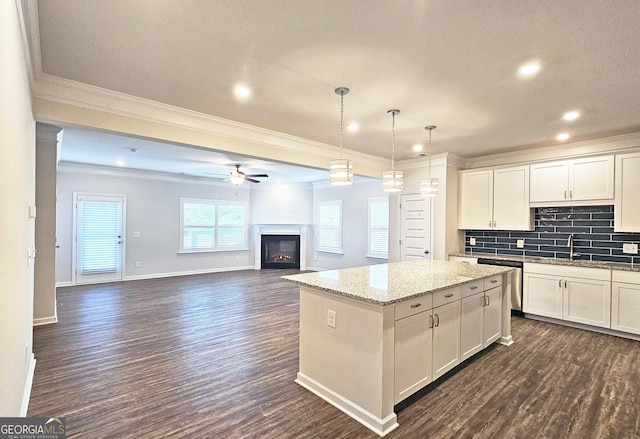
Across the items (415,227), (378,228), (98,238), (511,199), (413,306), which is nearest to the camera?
(413,306)

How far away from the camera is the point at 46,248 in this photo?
4305 millimetres

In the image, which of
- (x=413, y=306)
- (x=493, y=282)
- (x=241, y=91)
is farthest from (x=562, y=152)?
(x=241, y=91)

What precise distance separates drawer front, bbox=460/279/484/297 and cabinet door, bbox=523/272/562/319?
6.35 ft

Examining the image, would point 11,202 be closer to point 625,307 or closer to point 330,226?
point 625,307

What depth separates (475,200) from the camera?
5.62 metres

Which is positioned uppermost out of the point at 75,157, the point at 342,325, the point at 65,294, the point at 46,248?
the point at 75,157

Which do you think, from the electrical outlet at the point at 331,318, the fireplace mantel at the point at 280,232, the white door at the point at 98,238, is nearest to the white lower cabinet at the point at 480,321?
the electrical outlet at the point at 331,318

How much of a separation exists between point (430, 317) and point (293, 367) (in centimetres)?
141

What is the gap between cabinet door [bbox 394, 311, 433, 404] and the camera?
2383 mm

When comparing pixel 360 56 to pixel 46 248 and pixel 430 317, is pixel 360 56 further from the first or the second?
pixel 46 248

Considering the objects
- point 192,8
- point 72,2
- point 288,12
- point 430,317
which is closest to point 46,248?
point 72,2

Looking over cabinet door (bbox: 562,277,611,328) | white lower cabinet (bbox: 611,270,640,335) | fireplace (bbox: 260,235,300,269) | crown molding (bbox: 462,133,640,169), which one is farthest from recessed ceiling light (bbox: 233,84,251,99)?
fireplace (bbox: 260,235,300,269)

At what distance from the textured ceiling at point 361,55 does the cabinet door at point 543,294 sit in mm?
2164

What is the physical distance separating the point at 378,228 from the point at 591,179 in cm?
407
